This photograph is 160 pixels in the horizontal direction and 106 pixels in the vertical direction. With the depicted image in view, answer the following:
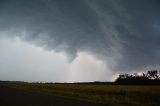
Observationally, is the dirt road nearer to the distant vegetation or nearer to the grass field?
the grass field

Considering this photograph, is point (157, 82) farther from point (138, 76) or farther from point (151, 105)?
point (151, 105)

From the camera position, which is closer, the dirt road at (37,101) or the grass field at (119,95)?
the dirt road at (37,101)

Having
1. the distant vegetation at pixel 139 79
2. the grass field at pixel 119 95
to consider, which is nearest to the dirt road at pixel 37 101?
the grass field at pixel 119 95

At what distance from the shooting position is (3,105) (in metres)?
21.2

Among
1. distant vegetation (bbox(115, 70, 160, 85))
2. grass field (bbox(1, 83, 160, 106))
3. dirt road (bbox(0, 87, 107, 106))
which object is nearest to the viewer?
dirt road (bbox(0, 87, 107, 106))

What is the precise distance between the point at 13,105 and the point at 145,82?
9232 cm

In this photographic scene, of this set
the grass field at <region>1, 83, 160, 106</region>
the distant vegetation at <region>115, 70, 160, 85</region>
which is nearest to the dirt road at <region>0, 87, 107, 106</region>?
the grass field at <region>1, 83, 160, 106</region>

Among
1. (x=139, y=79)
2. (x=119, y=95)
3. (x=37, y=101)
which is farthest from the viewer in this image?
(x=139, y=79)

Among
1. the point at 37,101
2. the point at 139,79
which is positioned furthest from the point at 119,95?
the point at 139,79

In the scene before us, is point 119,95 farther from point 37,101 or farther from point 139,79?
point 139,79

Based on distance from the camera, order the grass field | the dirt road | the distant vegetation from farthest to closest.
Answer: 1. the distant vegetation
2. the grass field
3. the dirt road

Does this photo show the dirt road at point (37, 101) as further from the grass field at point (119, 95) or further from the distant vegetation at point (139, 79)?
the distant vegetation at point (139, 79)

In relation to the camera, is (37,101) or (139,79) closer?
(37,101)

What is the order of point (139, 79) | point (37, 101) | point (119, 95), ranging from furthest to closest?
point (139, 79), point (119, 95), point (37, 101)
